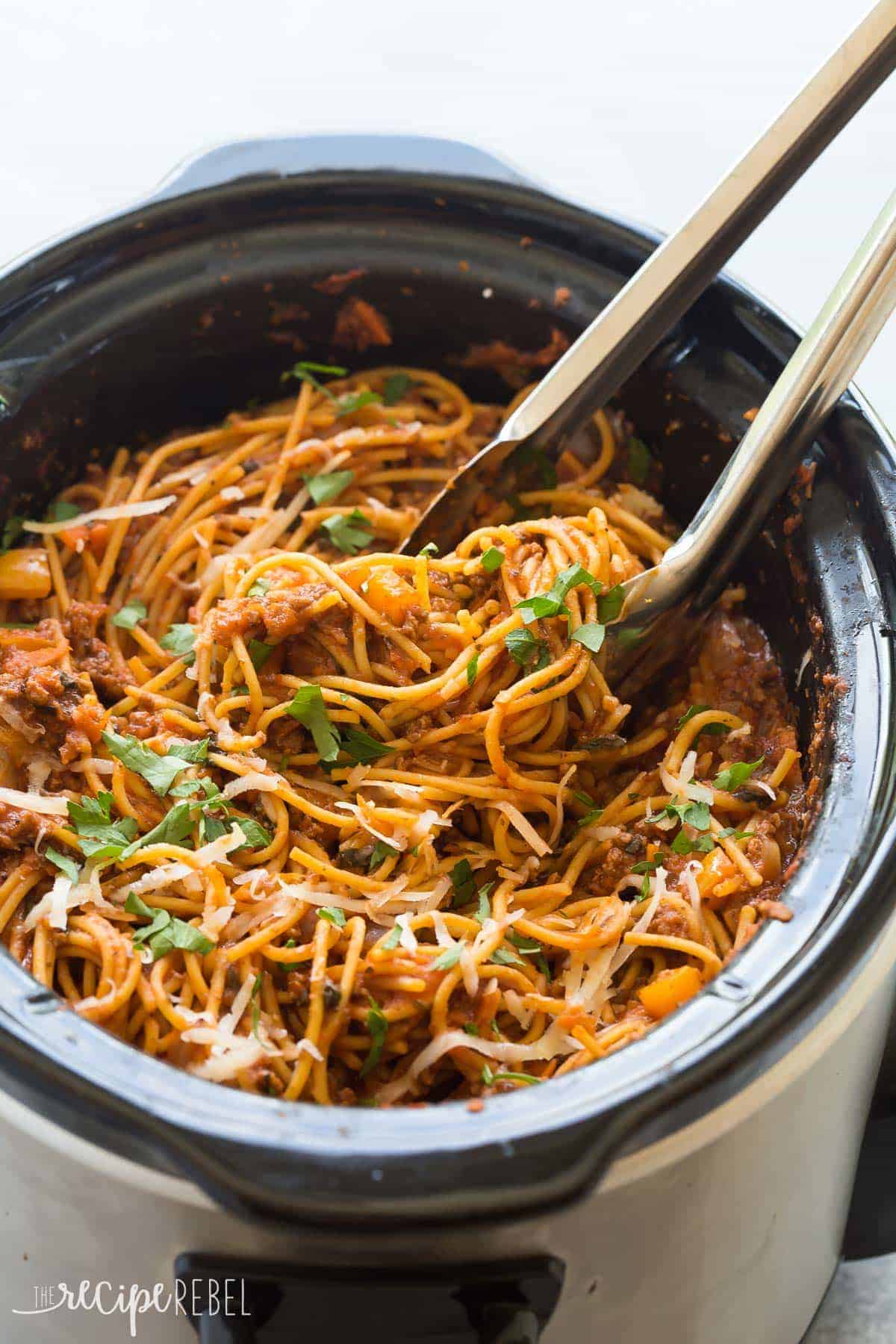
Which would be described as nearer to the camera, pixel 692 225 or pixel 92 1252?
pixel 92 1252

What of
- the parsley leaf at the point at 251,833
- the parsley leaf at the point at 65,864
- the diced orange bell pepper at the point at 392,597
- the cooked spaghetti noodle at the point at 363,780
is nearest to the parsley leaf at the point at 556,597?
the cooked spaghetti noodle at the point at 363,780

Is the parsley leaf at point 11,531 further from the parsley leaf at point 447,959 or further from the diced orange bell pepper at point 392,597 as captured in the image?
the parsley leaf at point 447,959

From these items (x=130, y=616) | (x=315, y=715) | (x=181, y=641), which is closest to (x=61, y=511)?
(x=130, y=616)

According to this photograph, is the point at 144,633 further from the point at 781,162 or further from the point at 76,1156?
the point at 781,162

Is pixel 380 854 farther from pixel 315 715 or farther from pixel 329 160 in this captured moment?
pixel 329 160

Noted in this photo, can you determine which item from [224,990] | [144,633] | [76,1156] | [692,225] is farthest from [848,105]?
[76,1156]

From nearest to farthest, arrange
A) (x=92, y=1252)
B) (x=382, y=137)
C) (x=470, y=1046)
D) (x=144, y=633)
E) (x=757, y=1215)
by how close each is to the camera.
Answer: (x=92, y=1252), (x=757, y=1215), (x=470, y=1046), (x=144, y=633), (x=382, y=137)
